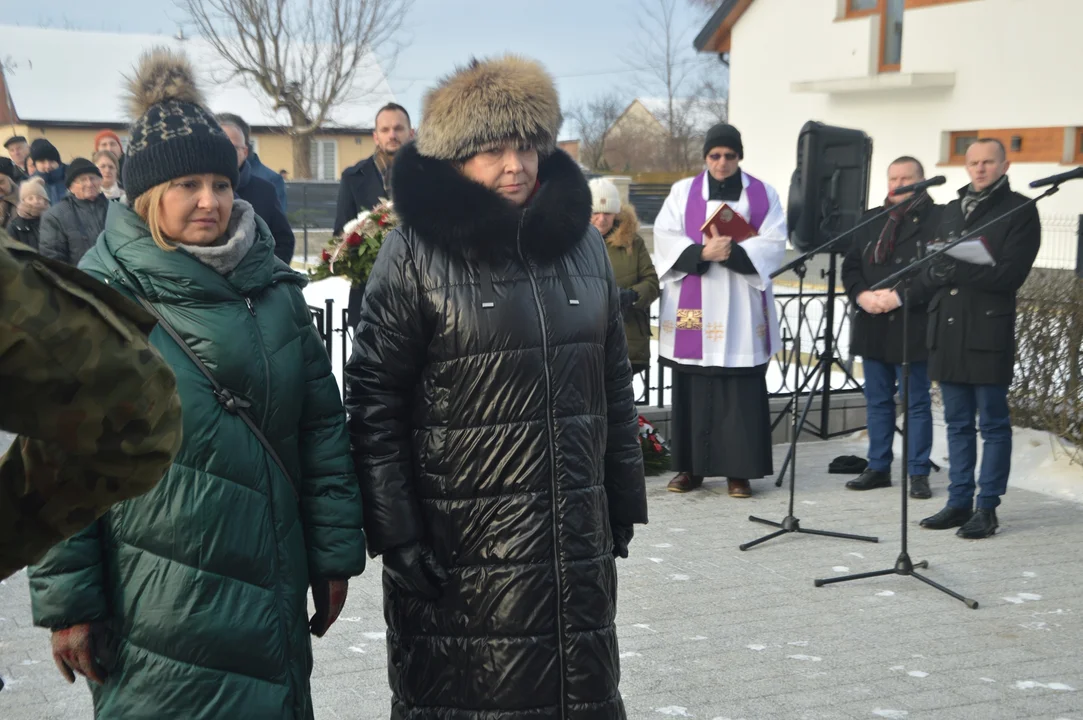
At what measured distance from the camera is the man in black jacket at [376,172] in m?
7.59

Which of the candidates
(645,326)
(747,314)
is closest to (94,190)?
(645,326)

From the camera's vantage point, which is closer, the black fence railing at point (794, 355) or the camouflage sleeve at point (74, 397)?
the camouflage sleeve at point (74, 397)

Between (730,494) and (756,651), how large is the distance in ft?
9.34

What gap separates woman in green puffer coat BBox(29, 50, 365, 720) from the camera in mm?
2744

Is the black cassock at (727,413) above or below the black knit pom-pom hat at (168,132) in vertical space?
below

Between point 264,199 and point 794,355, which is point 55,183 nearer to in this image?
point 264,199

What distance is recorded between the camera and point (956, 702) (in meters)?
4.69

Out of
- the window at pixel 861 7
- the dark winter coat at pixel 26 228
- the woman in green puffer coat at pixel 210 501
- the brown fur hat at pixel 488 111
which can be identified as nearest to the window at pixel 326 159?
the window at pixel 861 7

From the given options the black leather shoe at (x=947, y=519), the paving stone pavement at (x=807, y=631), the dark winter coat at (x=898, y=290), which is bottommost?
Result: the paving stone pavement at (x=807, y=631)

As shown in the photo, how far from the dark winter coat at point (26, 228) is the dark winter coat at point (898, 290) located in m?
6.04

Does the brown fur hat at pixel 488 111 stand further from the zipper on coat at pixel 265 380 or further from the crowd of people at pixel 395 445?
the zipper on coat at pixel 265 380

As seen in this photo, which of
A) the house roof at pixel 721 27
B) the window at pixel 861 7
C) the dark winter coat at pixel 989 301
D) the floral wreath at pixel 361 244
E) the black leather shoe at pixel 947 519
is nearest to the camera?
the floral wreath at pixel 361 244

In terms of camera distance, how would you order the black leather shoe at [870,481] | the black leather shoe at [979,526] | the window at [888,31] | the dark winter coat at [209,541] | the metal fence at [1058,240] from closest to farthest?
1. the dark winter coat at [209,541]
2. the black leather shoe at [979,526]
3. the black leather shoe at [870,481]
4. the metal fence at [1058,240]
5. the window at [888,31]

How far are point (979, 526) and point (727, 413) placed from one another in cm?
170
